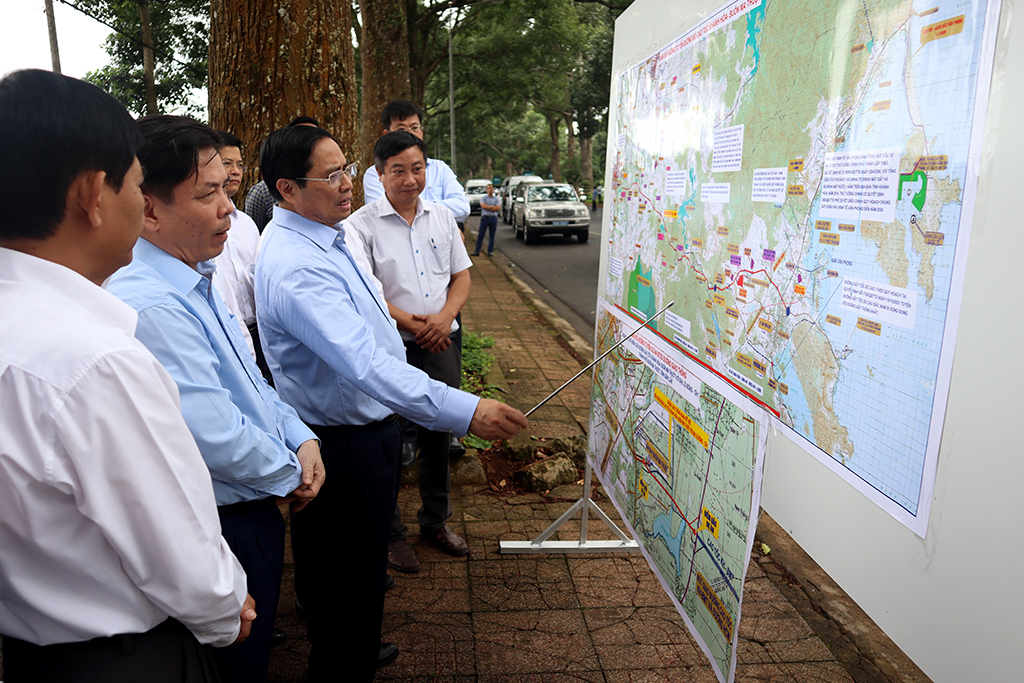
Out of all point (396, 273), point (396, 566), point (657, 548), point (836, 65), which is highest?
point (836, 65)

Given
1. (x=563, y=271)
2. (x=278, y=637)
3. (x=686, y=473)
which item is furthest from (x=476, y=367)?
(x=563, y=271)

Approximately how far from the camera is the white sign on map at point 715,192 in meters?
1.78

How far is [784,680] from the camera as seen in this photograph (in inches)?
95.3

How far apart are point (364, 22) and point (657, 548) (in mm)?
11643

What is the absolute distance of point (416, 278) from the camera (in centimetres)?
327

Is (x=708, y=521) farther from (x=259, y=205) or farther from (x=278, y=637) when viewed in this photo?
(x=259, y=205)

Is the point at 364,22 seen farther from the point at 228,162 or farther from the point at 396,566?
the point at 396,566

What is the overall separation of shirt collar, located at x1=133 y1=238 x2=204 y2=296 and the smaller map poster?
1322 millimetres

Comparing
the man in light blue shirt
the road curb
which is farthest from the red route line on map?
the road curb

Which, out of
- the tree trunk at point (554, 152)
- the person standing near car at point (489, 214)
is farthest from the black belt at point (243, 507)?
the tree trunk at point (554, 152)

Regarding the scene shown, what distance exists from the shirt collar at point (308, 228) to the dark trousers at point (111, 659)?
1249 mm

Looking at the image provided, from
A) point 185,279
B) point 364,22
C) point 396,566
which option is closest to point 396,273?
point 396,566

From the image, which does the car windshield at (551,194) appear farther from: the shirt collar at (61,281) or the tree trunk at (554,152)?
the shirt collar at (61,281)

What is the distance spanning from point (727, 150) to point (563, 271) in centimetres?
1236
